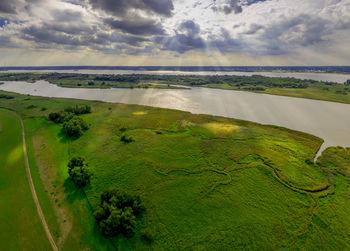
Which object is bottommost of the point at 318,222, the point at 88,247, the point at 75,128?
the point at 88,247

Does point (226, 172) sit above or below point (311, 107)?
below

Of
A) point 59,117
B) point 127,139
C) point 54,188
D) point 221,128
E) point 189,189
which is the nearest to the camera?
point 189,189

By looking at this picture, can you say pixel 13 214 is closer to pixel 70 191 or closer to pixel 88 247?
pixel 70 191

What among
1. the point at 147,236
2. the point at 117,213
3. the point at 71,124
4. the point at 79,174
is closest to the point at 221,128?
the point at 147,236

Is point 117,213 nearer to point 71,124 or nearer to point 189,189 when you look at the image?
point 189,189

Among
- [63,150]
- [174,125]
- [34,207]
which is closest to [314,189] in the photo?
[174,125]

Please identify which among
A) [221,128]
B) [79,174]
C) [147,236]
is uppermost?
[221,128]

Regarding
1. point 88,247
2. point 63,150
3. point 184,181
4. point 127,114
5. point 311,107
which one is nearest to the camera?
point 88,247
